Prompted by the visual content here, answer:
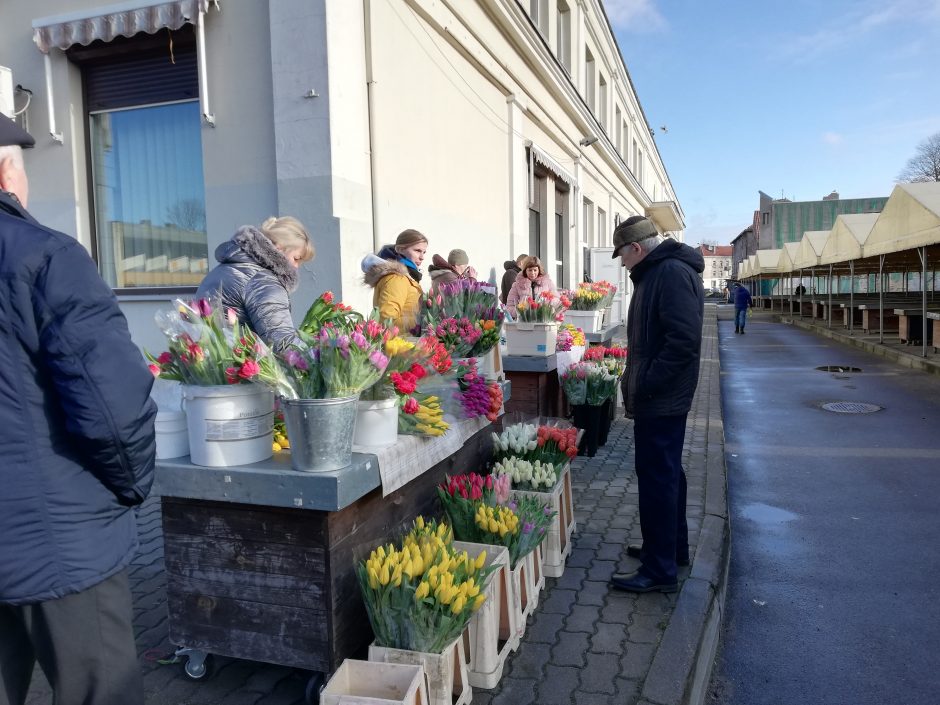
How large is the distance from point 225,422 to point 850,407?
952 cm

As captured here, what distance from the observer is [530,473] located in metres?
3.98

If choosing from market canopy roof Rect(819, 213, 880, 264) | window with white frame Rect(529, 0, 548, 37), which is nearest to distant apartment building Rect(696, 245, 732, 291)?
market canopy roof Rect(819, 213, 880, 264)

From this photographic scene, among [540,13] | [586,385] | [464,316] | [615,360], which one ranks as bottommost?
[586,385]

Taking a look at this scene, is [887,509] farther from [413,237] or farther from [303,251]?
[303,251]

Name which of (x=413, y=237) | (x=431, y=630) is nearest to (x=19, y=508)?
(x=431, y=630)

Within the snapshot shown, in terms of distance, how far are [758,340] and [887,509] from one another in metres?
17.8

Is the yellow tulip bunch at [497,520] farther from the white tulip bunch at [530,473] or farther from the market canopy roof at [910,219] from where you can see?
the market canopy roof at [910,219]

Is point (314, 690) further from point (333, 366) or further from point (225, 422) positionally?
point (333, 366)

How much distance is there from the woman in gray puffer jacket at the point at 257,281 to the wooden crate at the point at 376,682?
4.62 feet

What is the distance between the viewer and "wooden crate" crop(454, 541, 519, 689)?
9.08ft

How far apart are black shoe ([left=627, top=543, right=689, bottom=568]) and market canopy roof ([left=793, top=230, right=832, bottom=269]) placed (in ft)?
73.3

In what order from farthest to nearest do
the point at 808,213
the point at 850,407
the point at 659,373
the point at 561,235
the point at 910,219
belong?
1. the point at 808,213
2. the point at 561,235
3. the point at 910,219
4. the point at 850,407
5. the point at 659,373

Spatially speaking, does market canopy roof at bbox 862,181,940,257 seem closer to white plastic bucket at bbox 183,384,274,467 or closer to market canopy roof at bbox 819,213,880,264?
market canopy roof at bbox 819,213,880,264

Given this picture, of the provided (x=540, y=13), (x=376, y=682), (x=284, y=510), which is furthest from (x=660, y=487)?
(x=540, y=13)
